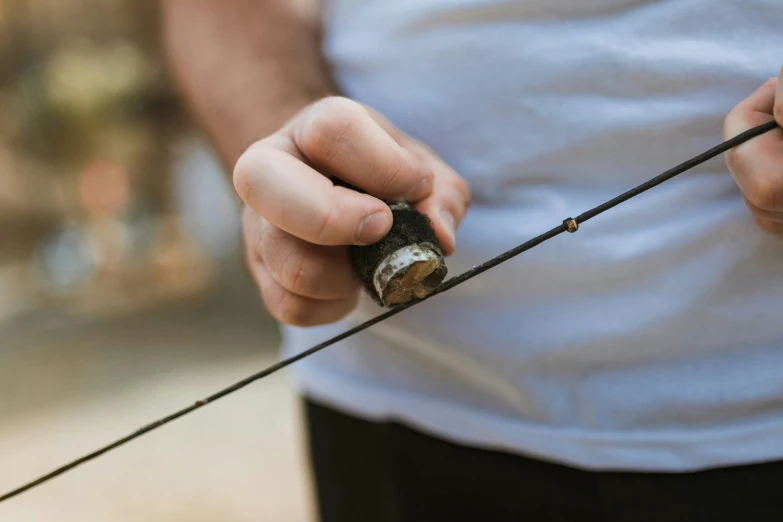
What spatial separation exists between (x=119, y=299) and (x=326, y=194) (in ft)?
4.56

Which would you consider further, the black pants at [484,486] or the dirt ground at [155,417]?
the dirt ground at [155,417]

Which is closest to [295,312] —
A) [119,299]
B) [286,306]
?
[286,306]

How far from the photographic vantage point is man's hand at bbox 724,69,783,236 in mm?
250

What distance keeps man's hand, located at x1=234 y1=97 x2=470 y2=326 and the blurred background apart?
2.93 ft

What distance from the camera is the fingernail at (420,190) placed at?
28 cm

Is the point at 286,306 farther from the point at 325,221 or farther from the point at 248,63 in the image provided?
the point at 248,63

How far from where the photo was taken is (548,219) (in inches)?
13.8

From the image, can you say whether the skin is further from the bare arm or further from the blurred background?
the blurred background

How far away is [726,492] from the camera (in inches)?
13.6

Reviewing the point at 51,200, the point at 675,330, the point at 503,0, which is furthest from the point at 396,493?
the point at 51,200

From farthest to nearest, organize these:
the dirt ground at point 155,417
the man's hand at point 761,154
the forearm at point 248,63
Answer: the dirt ground at point 155,417, the forearm at point 248,63, the man's hand at point 761,154

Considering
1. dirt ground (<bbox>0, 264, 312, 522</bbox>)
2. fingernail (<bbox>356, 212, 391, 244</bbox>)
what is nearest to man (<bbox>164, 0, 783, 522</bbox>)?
fingernail (<bbox>356, 212, 391, 244</bbox>)

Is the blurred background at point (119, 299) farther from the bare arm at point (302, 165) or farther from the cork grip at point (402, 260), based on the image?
the cork grip at point (402, 260)

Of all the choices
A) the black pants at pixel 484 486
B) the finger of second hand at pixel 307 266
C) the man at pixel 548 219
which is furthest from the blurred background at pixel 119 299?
the finger of second hand at pixel 307 266
